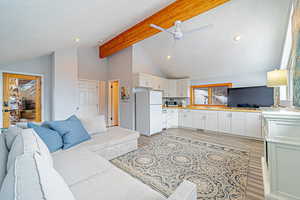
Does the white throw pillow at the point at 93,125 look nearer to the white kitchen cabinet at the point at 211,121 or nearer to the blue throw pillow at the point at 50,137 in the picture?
the blue throw pillow at the point at 50,137

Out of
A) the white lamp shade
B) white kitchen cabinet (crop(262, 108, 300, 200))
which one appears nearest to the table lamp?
the white lamp shade

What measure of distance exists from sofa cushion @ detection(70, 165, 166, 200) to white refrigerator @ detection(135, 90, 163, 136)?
2832 millimetres

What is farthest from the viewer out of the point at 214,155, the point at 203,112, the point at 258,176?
the point at 203,112

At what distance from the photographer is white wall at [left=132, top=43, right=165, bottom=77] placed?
444cm

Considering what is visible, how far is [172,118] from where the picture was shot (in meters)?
5.02

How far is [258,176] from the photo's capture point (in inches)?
74.9

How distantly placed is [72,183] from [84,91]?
4207 millimetres

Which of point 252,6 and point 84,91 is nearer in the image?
point 252,6

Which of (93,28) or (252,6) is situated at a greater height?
(252,6)

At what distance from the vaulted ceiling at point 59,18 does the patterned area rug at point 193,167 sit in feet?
8.58

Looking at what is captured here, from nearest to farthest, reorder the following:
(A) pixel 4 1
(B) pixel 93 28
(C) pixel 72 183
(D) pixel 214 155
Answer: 1. (C) pixel 72 183
2. (A) pixel 4 1
3. (D) pixel 214 155
4. (B) pixel 93 28

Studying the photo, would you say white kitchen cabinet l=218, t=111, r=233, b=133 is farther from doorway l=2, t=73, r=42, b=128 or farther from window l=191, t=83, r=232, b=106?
doorway l=2, t=73, r=42, b=128

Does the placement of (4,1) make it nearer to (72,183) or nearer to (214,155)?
(72,183)

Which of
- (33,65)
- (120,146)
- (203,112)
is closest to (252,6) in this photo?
(203,112)
